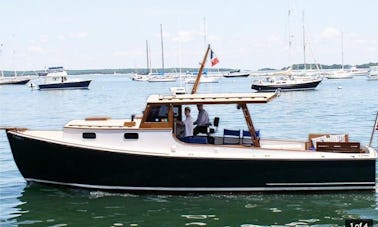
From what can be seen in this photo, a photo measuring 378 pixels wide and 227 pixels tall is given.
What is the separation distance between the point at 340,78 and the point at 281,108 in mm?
100675

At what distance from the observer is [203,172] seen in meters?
13.6

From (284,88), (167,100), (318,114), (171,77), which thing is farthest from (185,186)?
(171,77)

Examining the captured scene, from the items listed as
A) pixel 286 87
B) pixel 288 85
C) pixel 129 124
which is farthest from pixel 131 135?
pixel 288 85

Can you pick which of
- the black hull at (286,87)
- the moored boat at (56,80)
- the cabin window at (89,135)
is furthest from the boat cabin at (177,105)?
the moored boat at (56,80)

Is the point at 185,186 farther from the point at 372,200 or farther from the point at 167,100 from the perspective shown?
the point at 372,200

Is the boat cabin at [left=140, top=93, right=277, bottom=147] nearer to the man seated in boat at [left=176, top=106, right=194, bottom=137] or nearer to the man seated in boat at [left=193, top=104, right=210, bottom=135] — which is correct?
the man seated in boat at [left=176, top=106, right=194, bottom=137]

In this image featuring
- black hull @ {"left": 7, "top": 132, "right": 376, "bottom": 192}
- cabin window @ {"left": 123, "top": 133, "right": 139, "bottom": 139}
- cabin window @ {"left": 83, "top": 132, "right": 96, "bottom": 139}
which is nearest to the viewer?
black hull @ {"left": 7, "top": 132, "right": 376, "bottom": 192}

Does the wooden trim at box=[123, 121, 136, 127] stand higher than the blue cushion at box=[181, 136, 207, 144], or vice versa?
the wooden trim at box=[123, 121, 136, 127]

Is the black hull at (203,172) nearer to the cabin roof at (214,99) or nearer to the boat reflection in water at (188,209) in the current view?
the boat reflection in water at (188,209)

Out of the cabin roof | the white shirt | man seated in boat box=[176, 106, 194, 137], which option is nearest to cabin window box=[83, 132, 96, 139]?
the cabin roof

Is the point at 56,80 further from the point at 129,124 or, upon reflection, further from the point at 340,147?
the point at 340,147

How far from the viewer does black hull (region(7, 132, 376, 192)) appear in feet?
44.3

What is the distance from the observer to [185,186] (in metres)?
13.8

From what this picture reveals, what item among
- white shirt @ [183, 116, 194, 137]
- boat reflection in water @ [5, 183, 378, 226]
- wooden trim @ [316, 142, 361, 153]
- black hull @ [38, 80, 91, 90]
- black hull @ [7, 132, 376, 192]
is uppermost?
black hull @ [38, 80, 91, 90]
